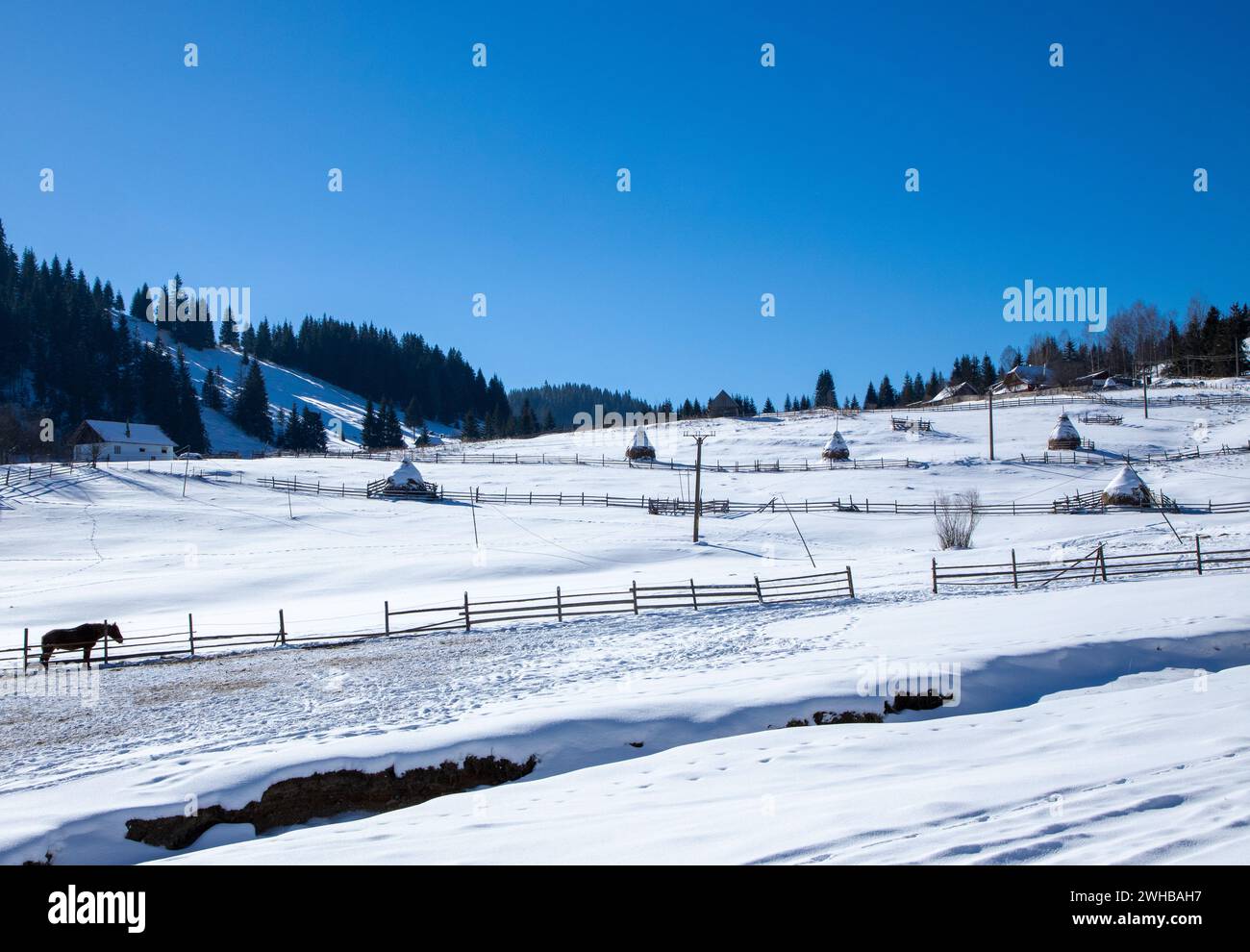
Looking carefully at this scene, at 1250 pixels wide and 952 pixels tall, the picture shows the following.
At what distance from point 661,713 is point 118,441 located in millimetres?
94190

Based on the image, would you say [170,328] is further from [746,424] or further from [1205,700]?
[1205,700]

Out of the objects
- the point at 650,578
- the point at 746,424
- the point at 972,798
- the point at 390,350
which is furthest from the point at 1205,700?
the point at 390,350

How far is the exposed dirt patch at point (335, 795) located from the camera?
948cm

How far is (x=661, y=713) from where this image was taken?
40.2 feet

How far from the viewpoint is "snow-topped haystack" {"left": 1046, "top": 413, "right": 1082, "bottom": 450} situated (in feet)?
220

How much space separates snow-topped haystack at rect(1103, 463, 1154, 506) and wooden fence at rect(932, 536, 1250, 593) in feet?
75.0

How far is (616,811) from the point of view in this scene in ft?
26.2

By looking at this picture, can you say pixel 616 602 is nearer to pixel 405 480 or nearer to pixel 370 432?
pixel 405 480

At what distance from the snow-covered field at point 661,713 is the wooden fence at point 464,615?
104 cm

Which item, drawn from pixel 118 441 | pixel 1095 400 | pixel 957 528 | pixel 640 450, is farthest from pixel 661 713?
pixel 1095 400

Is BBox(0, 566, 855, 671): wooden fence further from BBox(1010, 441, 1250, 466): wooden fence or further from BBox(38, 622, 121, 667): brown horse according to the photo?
BBox(1010, 441, 1250, 466): wooden fence

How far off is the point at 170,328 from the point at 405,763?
177m

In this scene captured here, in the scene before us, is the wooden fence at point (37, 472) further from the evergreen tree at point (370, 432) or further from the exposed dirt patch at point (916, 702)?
the exposed dirt patch at point (916, 702)

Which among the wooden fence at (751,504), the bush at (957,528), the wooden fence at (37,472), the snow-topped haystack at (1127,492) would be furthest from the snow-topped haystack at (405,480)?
the snow-topped haystack at (1127,492)
